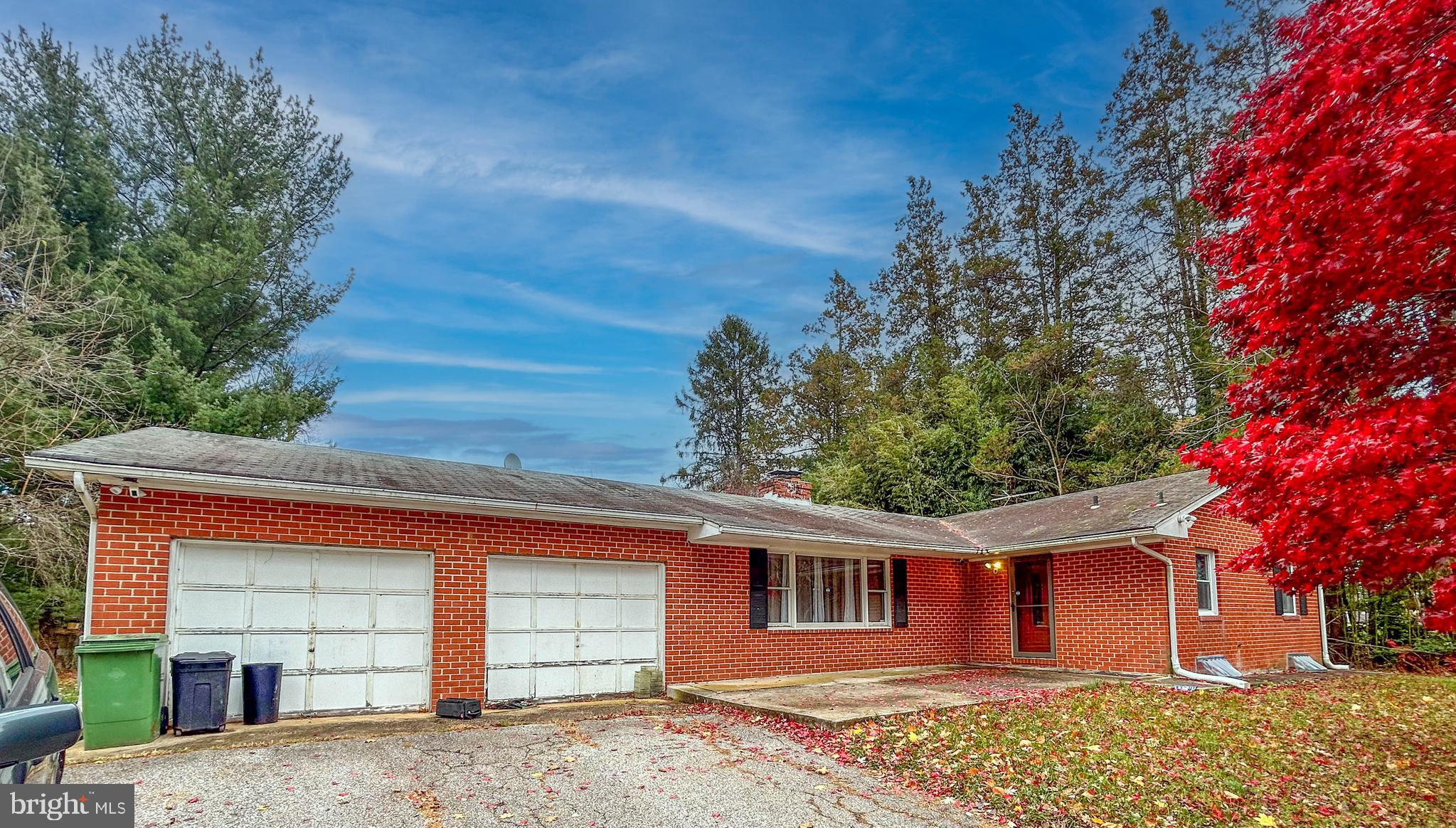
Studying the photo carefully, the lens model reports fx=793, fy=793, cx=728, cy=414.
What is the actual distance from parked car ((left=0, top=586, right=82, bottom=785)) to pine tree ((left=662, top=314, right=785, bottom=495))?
31.5 metres

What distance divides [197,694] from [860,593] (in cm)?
949

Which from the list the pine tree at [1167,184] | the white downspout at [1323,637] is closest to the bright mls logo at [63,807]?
the white downspout at [1323,637]

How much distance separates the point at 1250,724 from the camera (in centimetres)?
820

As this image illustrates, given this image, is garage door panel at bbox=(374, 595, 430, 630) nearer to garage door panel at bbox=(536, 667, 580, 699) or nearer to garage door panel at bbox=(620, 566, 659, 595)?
garage door panel at bbox=(536, 667, 580, 699)

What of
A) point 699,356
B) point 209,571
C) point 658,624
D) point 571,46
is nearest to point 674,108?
point 571,46

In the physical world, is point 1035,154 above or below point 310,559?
above

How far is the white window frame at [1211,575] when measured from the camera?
1295 cm

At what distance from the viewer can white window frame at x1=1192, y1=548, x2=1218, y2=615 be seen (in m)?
13.0

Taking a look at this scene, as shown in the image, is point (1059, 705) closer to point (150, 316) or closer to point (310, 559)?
point (310, 559)

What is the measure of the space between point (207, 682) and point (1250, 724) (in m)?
10.3

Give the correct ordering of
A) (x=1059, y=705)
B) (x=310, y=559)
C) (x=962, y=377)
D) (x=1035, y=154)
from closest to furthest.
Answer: (x=310, y=559) → (x=1059, y=705) → (x=962, y=377) → (x=1035, y=154)

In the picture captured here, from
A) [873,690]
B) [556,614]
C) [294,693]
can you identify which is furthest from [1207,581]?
[294,693]

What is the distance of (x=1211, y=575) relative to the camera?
524 inches

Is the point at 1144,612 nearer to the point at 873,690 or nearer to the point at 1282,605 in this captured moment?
→ the point at 1282,605
